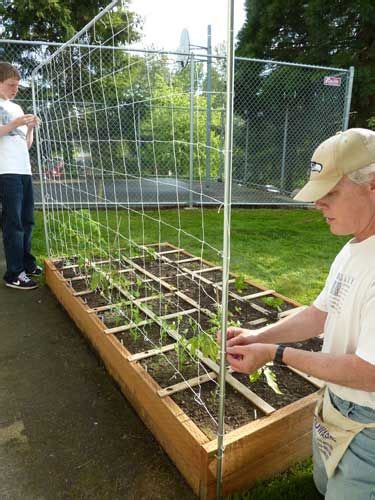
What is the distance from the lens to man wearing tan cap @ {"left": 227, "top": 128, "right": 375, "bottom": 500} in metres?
1.06

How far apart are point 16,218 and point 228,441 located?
101 inches

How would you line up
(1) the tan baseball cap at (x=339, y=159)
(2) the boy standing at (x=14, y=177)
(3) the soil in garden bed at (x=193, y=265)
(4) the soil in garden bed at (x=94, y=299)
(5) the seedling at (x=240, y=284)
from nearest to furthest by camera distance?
(1) the tan baseball cap at (x=339, y=159) < (4) the soil in garden bed at (x=94, y=299) < (5) the seedling at (x=240, y=284) < (2) the boy standing at (x=14, y=177) < (3) the soil in garden bed at (x=193, y=265)

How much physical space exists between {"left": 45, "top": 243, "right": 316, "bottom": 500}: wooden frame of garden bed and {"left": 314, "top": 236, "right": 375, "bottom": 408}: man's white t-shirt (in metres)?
0.38

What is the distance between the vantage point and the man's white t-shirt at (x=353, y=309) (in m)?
1.06

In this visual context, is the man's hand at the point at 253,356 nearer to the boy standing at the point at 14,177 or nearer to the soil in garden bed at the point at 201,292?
the soil in garden bed at the point at 201,292

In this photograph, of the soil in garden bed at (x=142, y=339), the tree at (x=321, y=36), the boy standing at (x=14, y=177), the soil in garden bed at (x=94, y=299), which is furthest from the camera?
the tree at (x=321, y=36)

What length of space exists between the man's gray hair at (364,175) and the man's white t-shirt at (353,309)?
0.59 feet

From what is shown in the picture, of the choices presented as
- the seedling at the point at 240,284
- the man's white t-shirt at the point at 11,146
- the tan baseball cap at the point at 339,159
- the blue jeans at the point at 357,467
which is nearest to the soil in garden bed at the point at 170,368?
the blue jeans at the point at 357,467

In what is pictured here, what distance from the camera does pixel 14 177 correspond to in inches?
126

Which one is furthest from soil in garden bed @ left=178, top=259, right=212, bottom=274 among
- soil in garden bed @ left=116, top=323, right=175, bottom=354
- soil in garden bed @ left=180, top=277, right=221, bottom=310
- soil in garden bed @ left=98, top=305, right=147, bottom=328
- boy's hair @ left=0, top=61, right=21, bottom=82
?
boy's hair @ left=0, top=61, right=21, bottom=82

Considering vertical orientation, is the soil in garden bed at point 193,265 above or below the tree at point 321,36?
below

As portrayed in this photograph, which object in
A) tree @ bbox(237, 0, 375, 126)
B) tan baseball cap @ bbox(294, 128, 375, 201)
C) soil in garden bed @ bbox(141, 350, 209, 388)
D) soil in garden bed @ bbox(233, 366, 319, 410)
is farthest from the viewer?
tree @ bbox(237, 0, 375, 126)

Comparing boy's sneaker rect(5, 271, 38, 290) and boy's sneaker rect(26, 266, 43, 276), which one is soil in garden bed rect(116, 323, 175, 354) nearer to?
boy's sneaker rect(5, 271, 38, 290)

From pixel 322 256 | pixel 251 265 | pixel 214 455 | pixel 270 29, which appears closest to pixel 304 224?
pixel 322 256
